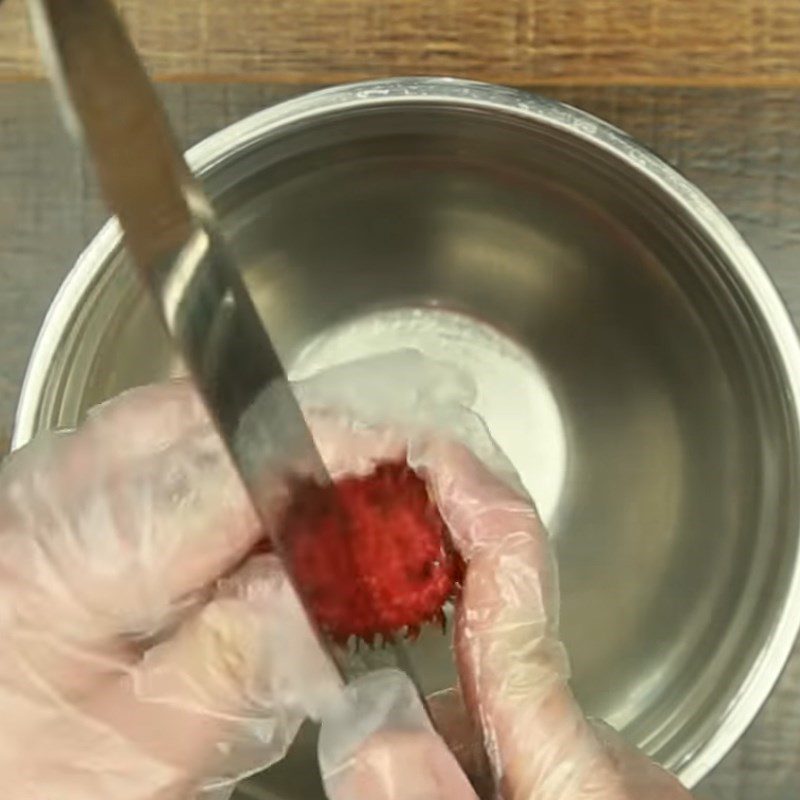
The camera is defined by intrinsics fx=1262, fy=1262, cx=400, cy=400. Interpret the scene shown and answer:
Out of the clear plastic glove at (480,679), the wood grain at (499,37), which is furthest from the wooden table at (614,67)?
the clear plastic glove at (480,679)

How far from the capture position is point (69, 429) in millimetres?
513

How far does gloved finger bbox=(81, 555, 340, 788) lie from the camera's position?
0.45 meters

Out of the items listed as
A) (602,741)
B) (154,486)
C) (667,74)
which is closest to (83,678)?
(154,486)

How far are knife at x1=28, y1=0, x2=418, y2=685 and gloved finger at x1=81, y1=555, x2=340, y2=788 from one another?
1.5 inches

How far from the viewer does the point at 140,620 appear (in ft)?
1.52

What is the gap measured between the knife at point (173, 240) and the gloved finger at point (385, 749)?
8cm

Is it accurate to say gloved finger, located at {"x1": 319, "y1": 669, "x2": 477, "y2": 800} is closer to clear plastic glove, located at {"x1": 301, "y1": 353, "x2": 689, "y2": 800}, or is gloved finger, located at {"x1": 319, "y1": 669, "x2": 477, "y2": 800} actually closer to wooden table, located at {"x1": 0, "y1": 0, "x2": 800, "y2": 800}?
clear plastic glove, located at {"x1": 301, "y1": 353, "x2": 689, "y2": 800}

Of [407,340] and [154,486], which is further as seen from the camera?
[407,340]

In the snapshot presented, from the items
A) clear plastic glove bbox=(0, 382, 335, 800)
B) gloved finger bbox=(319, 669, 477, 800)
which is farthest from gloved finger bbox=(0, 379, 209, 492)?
gloved finger bbox=(319, 669, 477, 800)

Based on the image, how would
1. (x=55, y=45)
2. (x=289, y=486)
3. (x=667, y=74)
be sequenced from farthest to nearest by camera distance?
(x=667, y=74) < (x=289, y=486) < (x=55, y=45)

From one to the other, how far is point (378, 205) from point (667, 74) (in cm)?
15

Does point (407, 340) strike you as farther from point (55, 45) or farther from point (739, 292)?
point (55, 45)

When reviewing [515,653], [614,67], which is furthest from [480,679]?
[614,67]

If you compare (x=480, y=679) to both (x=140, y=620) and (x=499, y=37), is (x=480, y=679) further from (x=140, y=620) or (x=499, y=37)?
(x=499, y=37)
